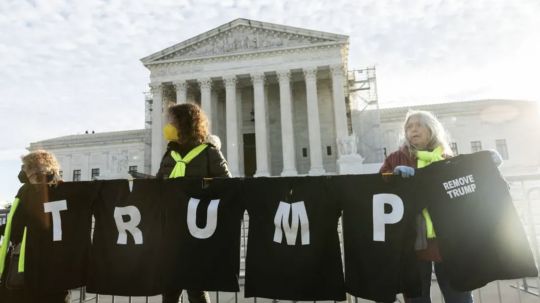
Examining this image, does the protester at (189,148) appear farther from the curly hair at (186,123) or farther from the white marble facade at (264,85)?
the white marble facade at (264,85)

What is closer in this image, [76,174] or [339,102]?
[339,102]

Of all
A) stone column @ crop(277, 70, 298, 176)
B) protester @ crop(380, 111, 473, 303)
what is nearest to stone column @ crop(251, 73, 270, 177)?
stone column @ crop(277, 70, 298, 176)

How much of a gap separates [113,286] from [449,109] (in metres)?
40.8

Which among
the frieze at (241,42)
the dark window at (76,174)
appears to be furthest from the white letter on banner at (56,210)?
the dark window at (76,174)

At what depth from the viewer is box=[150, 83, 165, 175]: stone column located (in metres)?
34.0

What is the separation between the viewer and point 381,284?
3904mm

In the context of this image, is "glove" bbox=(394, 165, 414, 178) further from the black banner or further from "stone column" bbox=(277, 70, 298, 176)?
"stone column" bbox=(277, 70, 298, 176)

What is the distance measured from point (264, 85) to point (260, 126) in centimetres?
415

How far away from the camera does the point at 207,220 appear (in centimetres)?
431

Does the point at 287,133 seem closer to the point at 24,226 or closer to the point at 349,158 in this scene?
the point at 349,158

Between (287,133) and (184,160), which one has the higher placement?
(287,133)

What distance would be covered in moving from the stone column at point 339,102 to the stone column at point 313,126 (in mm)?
1621

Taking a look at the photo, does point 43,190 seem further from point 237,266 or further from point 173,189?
point 237,266

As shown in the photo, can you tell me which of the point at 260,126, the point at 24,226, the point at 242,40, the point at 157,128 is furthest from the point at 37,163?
the point at 242,40
